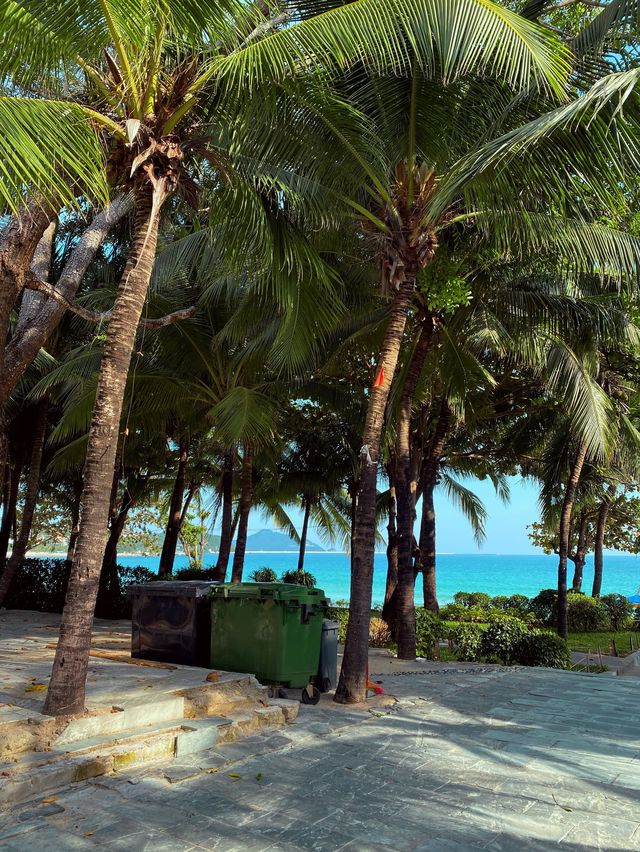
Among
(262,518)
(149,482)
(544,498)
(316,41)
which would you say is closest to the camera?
(316,41)

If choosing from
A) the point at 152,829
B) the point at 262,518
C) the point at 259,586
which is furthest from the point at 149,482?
the point at 152,829

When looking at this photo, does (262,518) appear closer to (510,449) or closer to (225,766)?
(510,449)

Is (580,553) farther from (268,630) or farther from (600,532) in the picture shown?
(268,630)

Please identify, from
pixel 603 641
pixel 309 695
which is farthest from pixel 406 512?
pixel 603 641

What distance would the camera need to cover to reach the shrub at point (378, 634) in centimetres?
1574

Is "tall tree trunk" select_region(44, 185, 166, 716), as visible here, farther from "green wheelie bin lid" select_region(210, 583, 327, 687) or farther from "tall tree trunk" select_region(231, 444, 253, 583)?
"tall tree trunk" select_region(231, 444, 253, 583)

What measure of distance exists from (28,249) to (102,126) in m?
1.84

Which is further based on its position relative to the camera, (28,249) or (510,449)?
(510,449)

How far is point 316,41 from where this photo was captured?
18.7 feet

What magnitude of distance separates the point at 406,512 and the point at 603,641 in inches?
507

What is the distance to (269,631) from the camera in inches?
293

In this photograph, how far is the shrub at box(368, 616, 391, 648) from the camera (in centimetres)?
1574

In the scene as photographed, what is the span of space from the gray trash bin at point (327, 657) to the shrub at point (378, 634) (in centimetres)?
756

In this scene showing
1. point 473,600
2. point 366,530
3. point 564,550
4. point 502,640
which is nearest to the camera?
point 366,530
